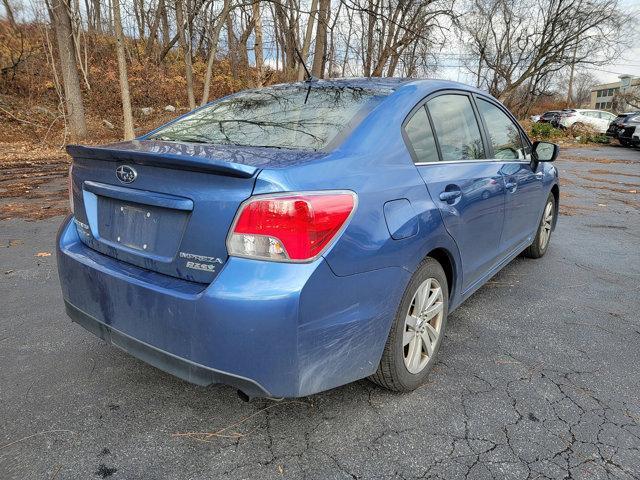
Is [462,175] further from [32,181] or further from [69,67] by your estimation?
[69,67]

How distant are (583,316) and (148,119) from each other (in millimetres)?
18862

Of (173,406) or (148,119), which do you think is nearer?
(173,406)

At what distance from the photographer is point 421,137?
2.53 m

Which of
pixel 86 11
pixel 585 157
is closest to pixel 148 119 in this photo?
pixel 86 11

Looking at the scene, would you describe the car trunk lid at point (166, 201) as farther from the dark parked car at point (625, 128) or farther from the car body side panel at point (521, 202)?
the dark parked car at point (625, 128)

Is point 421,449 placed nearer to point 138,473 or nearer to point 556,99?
point 138,473

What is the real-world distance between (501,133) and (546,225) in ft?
5.48

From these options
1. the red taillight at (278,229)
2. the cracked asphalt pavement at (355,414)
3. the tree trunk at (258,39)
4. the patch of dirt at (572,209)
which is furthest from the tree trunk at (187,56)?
the red taillight at (278,229)

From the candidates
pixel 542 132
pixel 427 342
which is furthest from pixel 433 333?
pixel 542 132

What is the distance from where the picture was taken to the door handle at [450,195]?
2.45 meters

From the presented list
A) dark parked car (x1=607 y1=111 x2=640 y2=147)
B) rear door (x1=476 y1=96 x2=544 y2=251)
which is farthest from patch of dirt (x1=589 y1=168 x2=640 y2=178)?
rear door (x1=476 y1=96 x2=544 y2=251)

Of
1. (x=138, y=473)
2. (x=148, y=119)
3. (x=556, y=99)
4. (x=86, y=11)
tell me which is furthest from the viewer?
(x=556, y=99)

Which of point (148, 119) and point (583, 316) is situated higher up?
point (148, 119)

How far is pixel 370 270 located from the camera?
1.92m
